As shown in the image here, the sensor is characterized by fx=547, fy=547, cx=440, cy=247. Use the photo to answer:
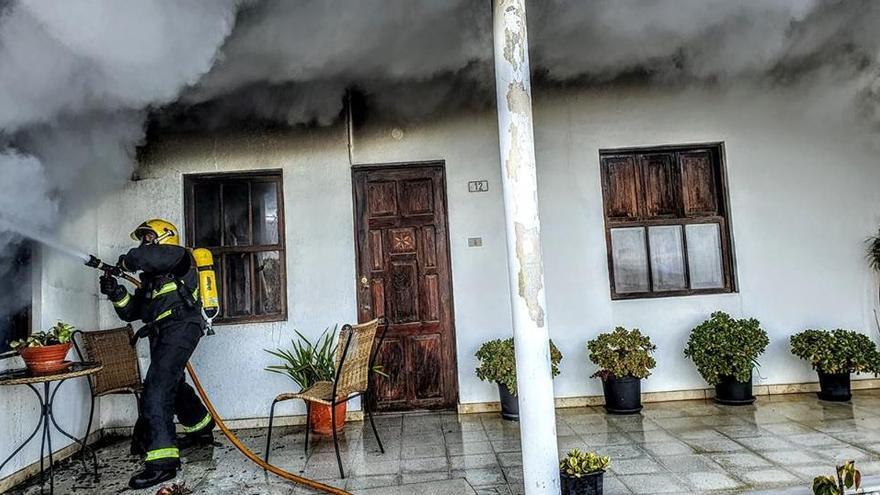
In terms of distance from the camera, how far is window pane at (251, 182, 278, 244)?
476cm

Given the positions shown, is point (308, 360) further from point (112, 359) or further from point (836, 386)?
point (836, 386)

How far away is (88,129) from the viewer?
12.4 ft

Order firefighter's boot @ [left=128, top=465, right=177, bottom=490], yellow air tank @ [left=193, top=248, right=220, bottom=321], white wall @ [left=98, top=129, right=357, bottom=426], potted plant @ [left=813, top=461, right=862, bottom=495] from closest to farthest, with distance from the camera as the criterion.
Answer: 1. potted plant @ [left=813, top=461, right=862, bottom=495]
2. firefighter's boot @ [left=128, top=465, right=177, bottom=490]
3. yellow air tank @ [left=193, top=248, right=220, bottom=321]
4. white wall @ [left=98, top=129, right=357, bottom=426]

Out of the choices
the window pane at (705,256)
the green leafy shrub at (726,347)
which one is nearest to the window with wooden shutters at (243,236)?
the green leafy shrub at (726,347)

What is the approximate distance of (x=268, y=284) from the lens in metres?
4.72

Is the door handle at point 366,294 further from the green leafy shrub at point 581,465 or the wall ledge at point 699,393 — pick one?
the green leafy shrub at point 581,465

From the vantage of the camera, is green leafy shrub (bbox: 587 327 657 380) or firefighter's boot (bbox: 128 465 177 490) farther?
green leafy shrub (bbox: 587 327 657 380)

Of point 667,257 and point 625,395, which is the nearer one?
point 625,395

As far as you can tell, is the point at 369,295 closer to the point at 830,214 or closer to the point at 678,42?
the point at 678,42

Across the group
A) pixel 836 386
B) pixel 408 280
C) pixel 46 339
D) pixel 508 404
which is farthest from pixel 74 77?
pixel 836 386

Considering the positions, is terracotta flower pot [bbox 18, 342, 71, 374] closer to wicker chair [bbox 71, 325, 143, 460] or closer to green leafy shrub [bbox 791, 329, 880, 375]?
wicker chair [bbox 71, 325, 143, 460]

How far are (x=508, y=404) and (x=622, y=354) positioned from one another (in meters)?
1.00

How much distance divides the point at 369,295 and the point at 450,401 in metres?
1.15

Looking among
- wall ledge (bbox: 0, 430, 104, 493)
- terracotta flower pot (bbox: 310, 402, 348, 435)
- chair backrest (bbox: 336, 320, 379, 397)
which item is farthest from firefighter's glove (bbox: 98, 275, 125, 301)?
terracotta flower pot (bbox: 310, 402, 348, 435)
